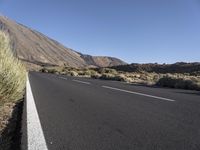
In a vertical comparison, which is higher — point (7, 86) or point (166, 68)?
point (166, 68)

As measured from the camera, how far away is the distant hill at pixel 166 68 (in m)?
86.6

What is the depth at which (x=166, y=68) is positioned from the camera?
316 feet

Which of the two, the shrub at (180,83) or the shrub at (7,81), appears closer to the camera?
the shrub at (7,81)

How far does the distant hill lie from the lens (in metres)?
86.6

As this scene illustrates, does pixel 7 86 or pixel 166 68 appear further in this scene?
pixel 166 68

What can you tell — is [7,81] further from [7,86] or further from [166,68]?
[166,68]

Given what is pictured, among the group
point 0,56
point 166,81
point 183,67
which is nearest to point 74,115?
point 0,56

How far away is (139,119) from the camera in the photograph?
7.15 m

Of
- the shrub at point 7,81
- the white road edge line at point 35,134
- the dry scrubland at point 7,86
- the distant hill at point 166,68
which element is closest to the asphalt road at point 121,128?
the white road edge line at point 35,134

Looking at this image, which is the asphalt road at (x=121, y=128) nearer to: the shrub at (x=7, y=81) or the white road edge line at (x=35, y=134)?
the white road edge line at (x=35, y=134)

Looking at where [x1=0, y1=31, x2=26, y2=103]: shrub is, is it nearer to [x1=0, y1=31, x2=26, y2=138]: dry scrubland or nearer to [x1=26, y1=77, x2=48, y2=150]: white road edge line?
[x1=0, y1=31, x2=26, y2=138]: dry scrubland

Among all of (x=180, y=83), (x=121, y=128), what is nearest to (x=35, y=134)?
(x=121, y=128)

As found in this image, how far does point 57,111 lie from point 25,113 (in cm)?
91

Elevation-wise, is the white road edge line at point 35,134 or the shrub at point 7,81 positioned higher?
the shrub at point 7,81
